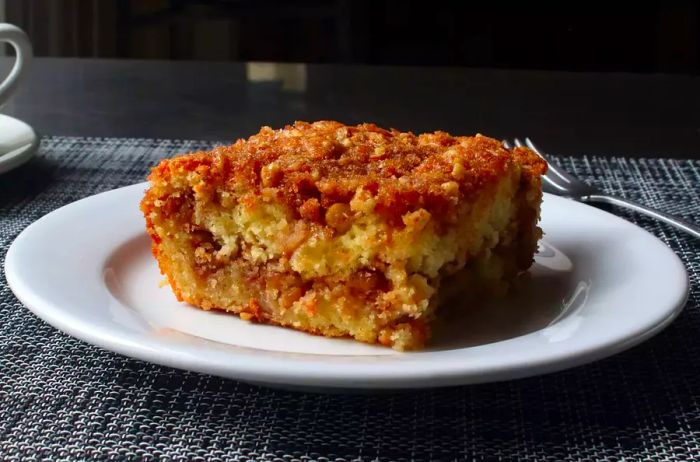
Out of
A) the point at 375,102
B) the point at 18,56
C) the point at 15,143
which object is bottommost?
the point at 375,102

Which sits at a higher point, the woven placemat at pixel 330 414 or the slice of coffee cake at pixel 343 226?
the slice of coffee cake at pixel 343 226

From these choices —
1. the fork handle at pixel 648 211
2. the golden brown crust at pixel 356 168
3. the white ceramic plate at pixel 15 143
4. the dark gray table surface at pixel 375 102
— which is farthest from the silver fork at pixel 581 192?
the dark gray table surface at pixel 375 102

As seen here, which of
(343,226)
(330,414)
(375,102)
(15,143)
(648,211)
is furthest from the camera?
(375,102)

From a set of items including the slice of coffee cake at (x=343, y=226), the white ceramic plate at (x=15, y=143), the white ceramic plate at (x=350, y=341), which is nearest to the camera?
the white ceramic plate at (x=350, y=341)

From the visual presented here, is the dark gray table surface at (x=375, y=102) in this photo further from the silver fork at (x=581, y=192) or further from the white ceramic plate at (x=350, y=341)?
the white ceramic plate at (x=350, y=341)

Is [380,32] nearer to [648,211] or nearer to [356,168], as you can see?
[648,211]

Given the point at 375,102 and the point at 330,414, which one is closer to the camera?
the point at 330,414

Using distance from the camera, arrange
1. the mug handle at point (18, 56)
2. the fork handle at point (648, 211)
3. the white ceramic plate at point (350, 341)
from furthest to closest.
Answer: the mug handle at point (18, 56)
the fork handle at point (648, 211)
the white ceramic plate at point (350, 341)

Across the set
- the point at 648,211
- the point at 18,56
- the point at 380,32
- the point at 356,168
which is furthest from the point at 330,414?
the point at 380,32

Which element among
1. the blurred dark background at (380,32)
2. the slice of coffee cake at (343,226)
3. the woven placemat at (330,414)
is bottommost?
the blurred dark background at (380,32)
